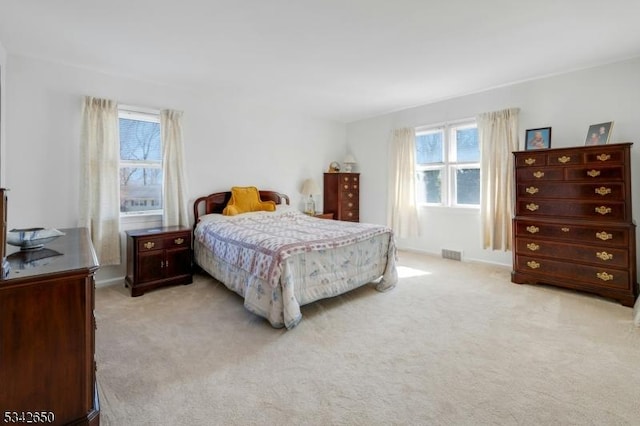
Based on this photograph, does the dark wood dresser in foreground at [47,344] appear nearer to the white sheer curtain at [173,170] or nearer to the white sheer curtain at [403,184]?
the white sheer curtain at [173,170]

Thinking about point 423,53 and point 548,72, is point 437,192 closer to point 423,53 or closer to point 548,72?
point 548,72

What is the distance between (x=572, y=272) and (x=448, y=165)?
227 cm

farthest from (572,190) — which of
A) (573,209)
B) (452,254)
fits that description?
(452,254)

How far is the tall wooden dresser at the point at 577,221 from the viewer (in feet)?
9.65

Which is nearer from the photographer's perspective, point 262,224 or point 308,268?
point 308,268

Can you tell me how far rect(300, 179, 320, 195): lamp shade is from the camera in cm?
539

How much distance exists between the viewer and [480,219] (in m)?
4.41

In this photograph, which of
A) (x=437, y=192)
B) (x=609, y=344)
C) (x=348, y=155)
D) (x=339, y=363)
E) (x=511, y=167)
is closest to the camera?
(x=339, y=363)

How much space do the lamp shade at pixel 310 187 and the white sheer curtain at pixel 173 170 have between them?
6.89 feet

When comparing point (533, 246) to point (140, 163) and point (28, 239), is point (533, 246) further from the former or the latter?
point (140, 163)

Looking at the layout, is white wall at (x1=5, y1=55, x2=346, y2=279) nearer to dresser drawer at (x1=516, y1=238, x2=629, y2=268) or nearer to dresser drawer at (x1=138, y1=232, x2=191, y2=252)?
dresser drawer at (x1=138, y1=232, x2=191, y2=252)

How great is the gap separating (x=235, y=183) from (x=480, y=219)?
12.4ft

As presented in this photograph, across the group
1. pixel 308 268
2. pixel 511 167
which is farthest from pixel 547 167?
pixel 308 268

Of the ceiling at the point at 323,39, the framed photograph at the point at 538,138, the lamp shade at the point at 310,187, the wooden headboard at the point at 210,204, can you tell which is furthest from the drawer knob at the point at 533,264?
the wooden headboard at the point at 210,204
